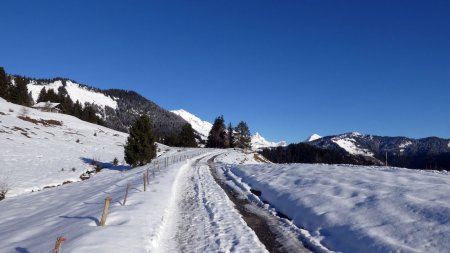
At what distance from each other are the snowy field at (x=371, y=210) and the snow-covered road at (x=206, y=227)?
2.41 meters

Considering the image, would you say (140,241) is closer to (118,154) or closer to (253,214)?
(253,214)

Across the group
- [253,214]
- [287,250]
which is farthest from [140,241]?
[253,214]

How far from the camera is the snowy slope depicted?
37.1 m

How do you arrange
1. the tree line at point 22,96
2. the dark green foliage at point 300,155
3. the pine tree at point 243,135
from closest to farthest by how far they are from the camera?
the tree line at point 22,96, the pine tree at point 243,135, the dark green foliage at point 300,155

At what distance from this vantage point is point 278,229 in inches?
565

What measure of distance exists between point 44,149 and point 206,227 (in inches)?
1772

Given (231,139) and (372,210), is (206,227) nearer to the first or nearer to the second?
(372,210)

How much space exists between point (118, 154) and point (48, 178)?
25474mm

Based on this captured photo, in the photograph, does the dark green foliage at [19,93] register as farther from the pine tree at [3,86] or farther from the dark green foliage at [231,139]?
the dark green foliage at [231,139]

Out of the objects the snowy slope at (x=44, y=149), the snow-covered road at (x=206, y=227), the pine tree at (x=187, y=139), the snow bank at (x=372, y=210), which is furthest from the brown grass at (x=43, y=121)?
the snow bank at (x=372, y=210)

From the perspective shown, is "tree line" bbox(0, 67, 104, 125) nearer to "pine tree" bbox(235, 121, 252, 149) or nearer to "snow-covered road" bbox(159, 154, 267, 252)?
"pine tree" bbox(235, 121, 252, 149)

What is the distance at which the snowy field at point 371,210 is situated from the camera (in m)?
11.3

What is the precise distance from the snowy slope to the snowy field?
75.4ft

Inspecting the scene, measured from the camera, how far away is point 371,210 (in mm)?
14430
